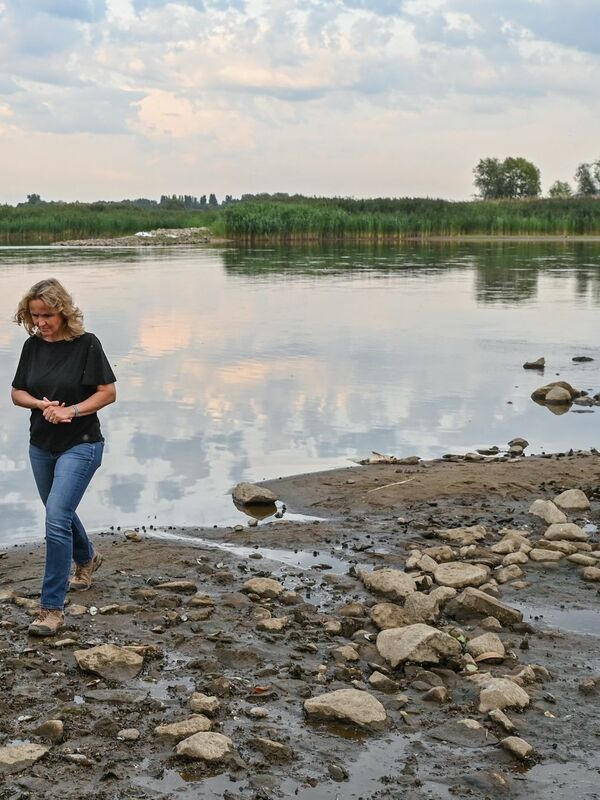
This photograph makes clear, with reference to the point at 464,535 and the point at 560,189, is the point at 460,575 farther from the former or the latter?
the point at 560,189

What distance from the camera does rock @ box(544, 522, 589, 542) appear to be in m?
8.97

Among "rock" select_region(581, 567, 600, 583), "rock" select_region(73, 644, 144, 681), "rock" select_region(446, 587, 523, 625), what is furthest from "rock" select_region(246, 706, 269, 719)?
"rock" select_region(581, 567, 600, 583)

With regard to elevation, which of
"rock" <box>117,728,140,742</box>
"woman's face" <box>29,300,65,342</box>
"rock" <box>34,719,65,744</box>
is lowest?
"rock" <box>117,728,140,742</box>

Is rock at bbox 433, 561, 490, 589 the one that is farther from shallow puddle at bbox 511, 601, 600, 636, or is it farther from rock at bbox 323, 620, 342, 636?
rock at bbox 323, 620, 342, 636

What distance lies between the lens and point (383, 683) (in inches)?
238

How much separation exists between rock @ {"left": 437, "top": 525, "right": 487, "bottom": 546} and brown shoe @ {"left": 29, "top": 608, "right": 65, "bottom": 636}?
346 centimetres

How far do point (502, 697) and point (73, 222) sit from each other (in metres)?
86.9

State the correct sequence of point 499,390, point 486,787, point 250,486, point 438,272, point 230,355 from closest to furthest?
point 486,787 → point 250,486 → point 499,390 → point 230,355 → point 438,272

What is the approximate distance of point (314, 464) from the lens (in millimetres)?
12133

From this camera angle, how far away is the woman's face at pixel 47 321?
6.73 metres

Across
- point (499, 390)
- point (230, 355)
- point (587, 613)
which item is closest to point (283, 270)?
point (230, 355)

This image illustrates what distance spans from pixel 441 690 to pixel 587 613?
1982 mm

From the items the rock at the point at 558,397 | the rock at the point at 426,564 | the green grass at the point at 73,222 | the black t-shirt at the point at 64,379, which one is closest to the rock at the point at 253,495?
the rock at the point at 426,564

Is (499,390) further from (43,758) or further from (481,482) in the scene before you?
(43,758)
